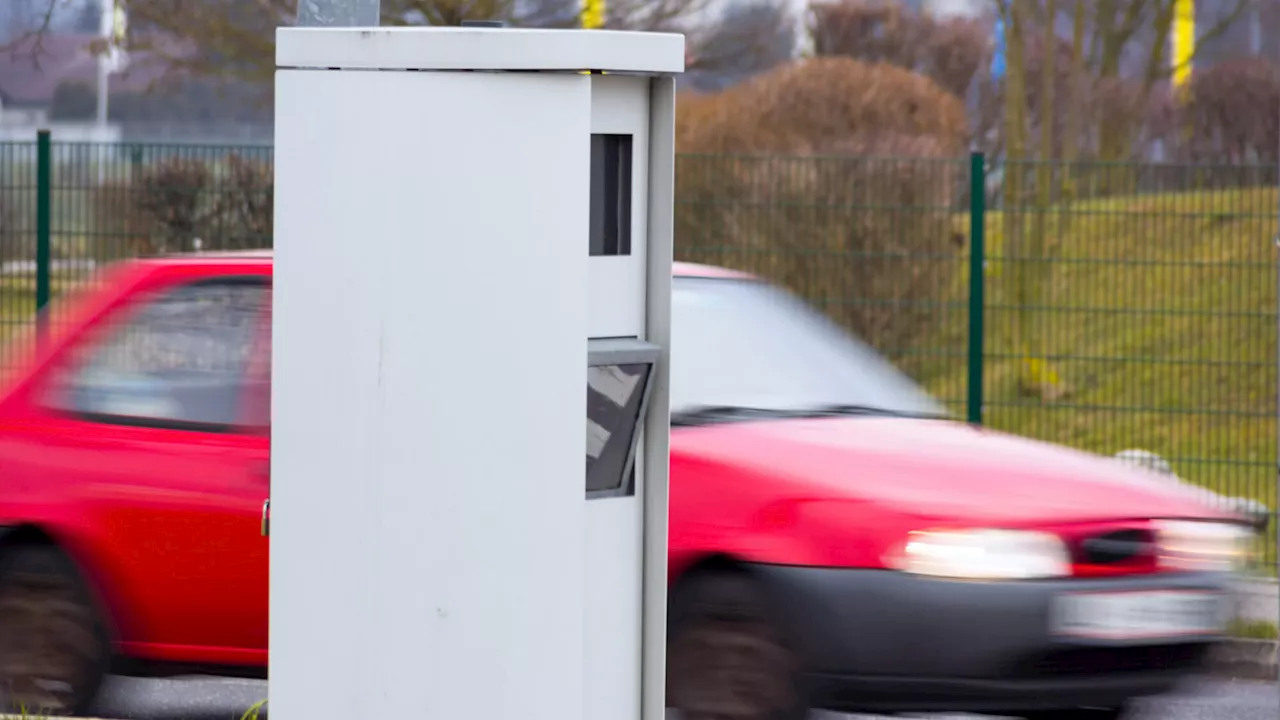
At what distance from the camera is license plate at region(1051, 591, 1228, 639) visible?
17.5 feet

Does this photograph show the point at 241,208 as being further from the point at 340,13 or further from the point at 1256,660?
the point at 340,13

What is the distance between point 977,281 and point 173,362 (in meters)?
5.40

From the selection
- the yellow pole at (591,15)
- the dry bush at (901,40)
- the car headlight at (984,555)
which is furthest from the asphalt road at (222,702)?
the dry bush at (901,40)

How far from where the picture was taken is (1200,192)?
10.1 metres

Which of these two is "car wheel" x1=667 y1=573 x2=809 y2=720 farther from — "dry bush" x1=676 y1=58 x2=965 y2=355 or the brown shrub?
the brown shrub

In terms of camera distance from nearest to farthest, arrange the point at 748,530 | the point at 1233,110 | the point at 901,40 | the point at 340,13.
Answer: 1. the point at 340,13
2. the point at 748,530
3. the point at 1233,110
4. the point at 901,40

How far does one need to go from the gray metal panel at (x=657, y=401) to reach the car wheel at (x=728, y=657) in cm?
229

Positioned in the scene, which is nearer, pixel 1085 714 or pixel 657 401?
pixel 657 401

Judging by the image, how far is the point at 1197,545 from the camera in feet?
18.5

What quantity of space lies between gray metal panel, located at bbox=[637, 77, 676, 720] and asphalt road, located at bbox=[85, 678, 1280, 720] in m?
3.32

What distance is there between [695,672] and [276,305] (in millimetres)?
2815

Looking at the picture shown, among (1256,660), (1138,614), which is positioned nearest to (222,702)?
(1138,614)

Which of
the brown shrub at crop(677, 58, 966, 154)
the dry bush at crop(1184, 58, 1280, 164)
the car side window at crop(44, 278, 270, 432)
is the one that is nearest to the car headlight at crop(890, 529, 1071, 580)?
the car side window at crop(44, 278, 270, 432)

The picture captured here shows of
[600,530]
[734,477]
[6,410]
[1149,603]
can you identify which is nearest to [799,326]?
[734,477]
